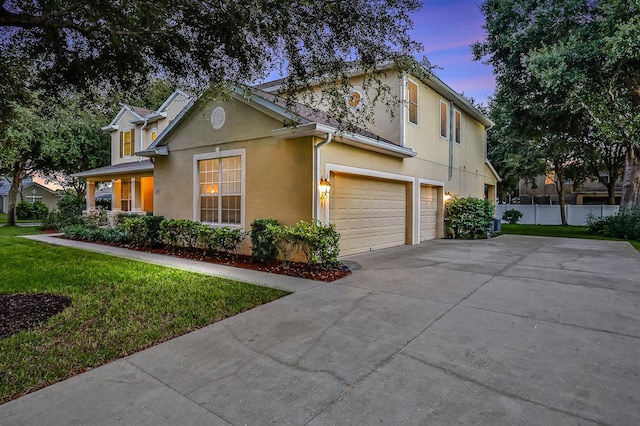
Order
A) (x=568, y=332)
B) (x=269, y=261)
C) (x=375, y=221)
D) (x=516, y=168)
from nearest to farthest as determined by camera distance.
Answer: (x=568, y=332)
(x=269, y=261)
(x=375, y=221)
(x=516, y=168)

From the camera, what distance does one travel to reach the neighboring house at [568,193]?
2930 cm

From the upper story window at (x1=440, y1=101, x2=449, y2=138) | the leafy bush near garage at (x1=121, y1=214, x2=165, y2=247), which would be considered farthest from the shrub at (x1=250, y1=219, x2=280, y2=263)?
the upper story window at (x1=440, y1=101, x2=449, y2=138)

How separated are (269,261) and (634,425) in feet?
21.9

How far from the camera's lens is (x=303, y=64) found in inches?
227

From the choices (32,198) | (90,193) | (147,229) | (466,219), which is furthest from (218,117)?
(32,198)

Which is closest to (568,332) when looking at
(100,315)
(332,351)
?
(332,351)

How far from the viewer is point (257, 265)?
7961 mm

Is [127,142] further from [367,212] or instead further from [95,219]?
[367,212]

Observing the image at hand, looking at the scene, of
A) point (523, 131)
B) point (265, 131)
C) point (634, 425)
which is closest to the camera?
point (634, 425)

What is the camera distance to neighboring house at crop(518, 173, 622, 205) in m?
29.3

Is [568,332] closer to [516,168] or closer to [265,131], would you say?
[265,131]

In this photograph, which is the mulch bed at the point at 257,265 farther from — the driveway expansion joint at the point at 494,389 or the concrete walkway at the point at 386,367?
the driveway expansion joint at the point at 494,389

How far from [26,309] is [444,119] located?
44.2ft

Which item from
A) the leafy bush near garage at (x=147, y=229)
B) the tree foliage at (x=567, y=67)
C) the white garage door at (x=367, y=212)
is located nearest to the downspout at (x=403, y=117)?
the white garage door at (x=367, y=212)
